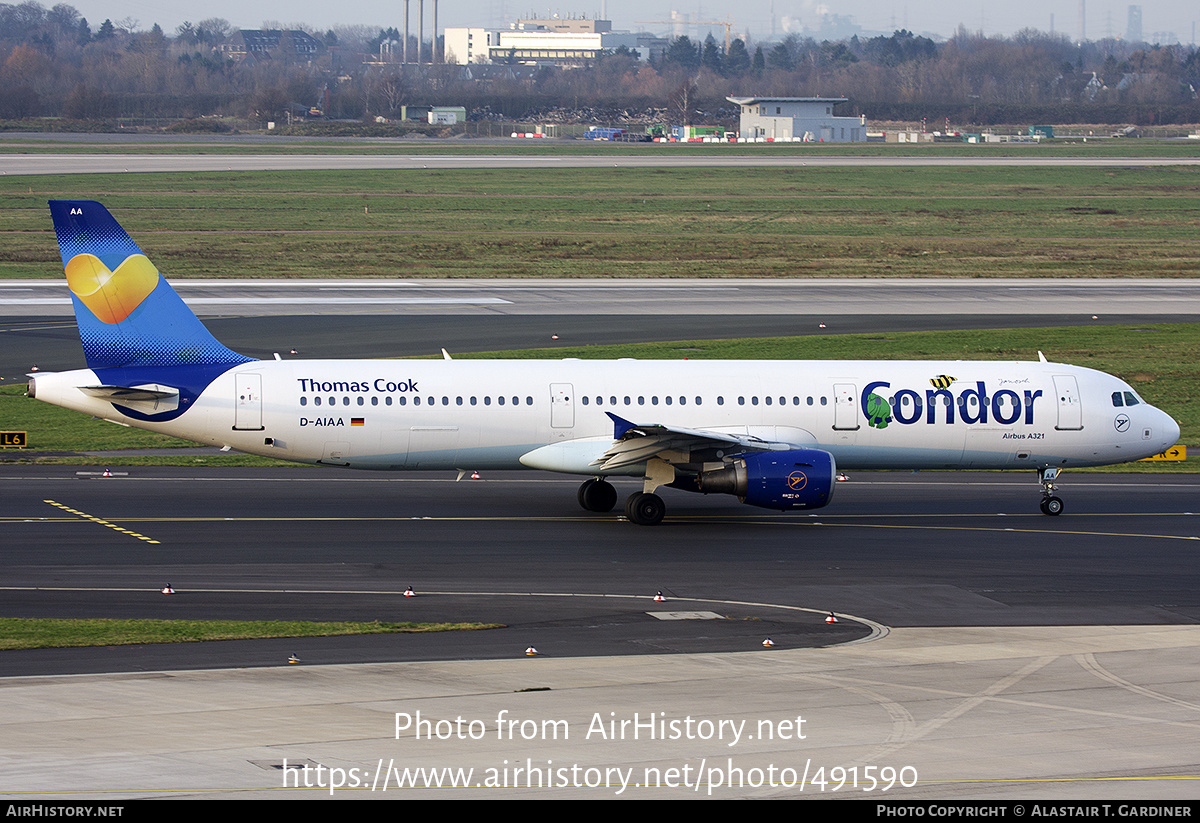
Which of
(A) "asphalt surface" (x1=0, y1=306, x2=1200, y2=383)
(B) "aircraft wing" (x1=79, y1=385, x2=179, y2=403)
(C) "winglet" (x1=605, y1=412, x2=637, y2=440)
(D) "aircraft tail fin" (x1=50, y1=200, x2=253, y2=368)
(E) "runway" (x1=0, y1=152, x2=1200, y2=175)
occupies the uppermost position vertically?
(E) "runway" (x1=0, y1=152, x2=1200, y2=175)

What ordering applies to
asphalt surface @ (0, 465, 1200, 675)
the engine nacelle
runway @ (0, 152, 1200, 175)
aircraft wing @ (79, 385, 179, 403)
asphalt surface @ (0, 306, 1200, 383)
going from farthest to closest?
1. runway @ (0, 152, 1200, 175)
2. asphalt surface @ (0, 306, 1200, 383)
3. aircraft wing @ (79, 385, 179, 403)
4. the engine nacelle
5. asphalt surface @ (0, 465, 1200, 675)

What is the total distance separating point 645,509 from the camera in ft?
109

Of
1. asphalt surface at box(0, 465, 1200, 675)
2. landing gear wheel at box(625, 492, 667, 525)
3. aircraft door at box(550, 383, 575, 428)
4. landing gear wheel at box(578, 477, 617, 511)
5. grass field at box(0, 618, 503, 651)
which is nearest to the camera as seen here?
grass field at box(0, 618, 503, 651)

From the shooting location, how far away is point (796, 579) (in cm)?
2852

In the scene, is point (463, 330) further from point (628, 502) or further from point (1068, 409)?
point (1068, 409)

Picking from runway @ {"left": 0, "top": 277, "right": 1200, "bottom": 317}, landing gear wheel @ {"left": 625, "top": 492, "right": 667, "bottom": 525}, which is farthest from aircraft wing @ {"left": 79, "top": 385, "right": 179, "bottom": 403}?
runway @ {"left": 0, "top": 277, "right": 1200, "bottom": 317}

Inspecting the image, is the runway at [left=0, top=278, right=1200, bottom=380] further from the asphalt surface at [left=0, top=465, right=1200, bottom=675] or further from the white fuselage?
the white fuselage

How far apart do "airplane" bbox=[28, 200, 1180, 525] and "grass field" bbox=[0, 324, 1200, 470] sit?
9345 mm

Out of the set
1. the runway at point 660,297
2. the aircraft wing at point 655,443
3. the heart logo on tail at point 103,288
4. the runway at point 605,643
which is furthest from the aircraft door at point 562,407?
the runway at point 660,297

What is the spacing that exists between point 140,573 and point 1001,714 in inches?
671

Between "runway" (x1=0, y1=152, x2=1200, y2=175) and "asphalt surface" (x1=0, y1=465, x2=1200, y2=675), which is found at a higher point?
"runway" (x1=0, y1=152, x2=1200, y2=175)

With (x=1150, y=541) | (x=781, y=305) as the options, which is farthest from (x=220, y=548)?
(x=781, y=305)

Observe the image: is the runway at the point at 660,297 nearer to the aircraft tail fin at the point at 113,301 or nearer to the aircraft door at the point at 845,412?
the aircraft tail fin at the point at 113,301

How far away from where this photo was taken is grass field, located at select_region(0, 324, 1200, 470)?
4431 centimetres
